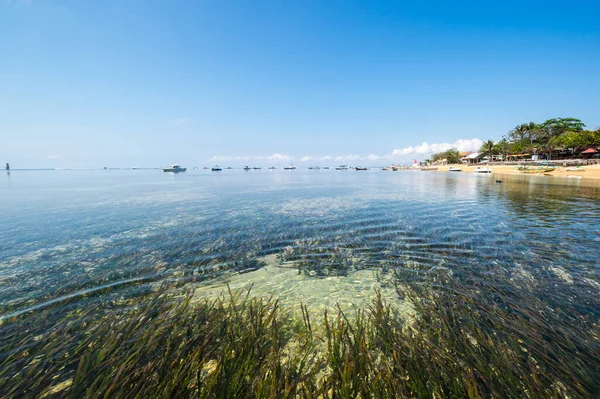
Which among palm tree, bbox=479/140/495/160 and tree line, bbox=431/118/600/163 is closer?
tree line, bbox=431/118/600/163

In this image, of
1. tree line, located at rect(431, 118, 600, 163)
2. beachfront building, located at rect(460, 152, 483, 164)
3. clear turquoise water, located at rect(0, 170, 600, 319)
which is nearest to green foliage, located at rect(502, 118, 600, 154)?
tree line, located at rect(431, 118, 600, 163)

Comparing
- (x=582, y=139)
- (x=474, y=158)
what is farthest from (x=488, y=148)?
(x=582, y=139)

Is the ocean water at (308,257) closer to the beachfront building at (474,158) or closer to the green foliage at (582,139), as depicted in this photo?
the green foliage at (582,139)

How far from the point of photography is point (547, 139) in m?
107

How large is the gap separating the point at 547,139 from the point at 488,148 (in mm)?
25882

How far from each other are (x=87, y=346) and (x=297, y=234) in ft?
34.6

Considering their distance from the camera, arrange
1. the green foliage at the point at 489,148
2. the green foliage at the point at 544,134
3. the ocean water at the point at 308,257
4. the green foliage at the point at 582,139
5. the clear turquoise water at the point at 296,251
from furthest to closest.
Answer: the green foliage at the point at 489,148 < the green foliage at the point at 544,134 < the green foliage at the point at 582,139 < the clear turquoise water at the point at 296,251 < the ocean water at the point at 308,257

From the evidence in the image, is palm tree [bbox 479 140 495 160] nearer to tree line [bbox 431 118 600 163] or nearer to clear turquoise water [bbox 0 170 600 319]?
tree line [bbox 431 118 600 163]

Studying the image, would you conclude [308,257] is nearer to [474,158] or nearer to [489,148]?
[489,148]

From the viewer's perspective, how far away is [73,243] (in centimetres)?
1317

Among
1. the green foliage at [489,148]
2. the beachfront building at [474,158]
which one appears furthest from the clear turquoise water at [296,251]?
the beachfront building at [474,158]

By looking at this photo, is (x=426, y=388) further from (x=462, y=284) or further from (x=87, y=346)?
(x=87, y=346)

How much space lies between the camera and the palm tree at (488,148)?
129 m

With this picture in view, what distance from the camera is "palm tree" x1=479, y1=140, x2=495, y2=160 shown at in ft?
423
